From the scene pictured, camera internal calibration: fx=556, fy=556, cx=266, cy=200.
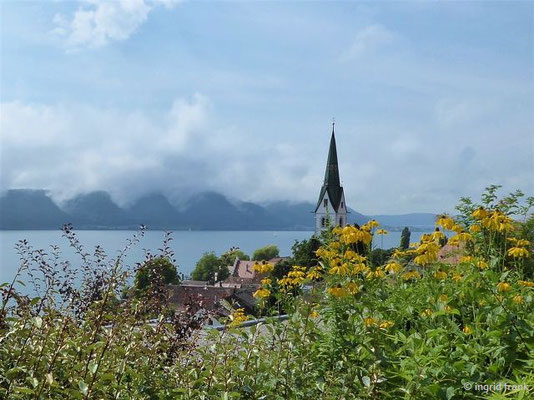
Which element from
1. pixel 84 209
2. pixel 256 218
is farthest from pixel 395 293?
pixel 256 218

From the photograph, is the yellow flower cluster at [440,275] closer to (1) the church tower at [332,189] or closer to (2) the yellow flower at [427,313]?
(2) the yellow flower at [427,313]

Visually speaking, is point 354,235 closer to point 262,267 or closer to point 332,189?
point 262,267

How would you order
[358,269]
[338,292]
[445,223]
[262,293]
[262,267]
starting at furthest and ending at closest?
[262,267], [445,223], [262,293], [358,269], [338,292]

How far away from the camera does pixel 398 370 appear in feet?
8.11

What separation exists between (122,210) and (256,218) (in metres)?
47.8

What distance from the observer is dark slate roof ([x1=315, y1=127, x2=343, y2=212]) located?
39906 mm

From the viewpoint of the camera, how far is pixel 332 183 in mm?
40531

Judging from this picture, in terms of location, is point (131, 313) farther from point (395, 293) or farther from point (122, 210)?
point (122, 210)

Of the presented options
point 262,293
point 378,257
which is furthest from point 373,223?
point 378,257

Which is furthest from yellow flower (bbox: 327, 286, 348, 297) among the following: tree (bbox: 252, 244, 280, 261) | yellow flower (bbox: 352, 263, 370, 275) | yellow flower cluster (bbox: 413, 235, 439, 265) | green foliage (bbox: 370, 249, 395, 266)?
tree (bbox: 252, 244, 280, 261)

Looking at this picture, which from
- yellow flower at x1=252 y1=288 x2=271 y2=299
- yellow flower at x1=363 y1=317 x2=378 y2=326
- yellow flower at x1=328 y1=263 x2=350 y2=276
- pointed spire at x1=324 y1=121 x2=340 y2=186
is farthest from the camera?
pointed spire at x1=324 y1=121 x2=340 y2=186

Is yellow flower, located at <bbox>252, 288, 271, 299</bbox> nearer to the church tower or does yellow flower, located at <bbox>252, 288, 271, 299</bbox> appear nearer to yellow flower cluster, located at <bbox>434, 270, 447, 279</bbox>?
yellow flower cluster, located at <bbox>434, 270, 447, 279</bbox>

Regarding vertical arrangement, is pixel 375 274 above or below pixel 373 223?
below

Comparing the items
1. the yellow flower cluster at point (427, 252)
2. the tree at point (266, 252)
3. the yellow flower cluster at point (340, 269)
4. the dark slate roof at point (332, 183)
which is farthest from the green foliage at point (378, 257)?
the tree at point (266, 252)
